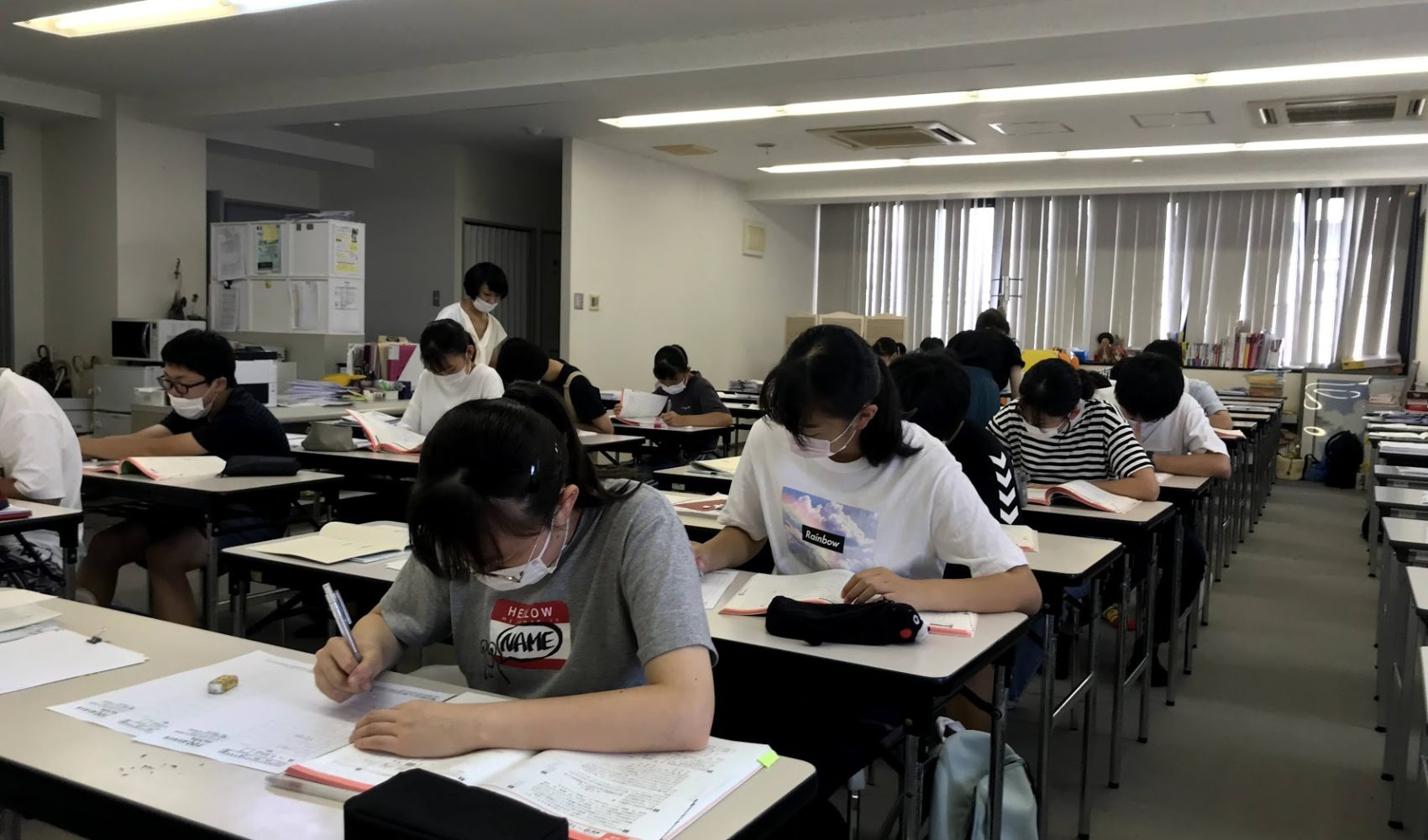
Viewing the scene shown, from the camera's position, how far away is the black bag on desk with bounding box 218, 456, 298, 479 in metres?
3.34

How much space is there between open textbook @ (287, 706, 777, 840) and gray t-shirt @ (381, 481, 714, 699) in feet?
0.56

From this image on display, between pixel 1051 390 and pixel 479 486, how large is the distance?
95.6 inches

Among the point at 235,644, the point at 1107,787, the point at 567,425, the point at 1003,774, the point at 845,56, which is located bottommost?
the point at 1107,787

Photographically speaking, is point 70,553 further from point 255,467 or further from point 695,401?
point 695,401

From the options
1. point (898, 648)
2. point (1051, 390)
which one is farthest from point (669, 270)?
point (898, 648)

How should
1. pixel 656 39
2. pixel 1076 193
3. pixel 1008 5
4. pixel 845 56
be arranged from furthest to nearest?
pixel 1076 193, pixel 656 39, pixel 845 56, pixel 1008 5

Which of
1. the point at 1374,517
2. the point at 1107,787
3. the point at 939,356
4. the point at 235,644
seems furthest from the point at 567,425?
the point at 1374,517

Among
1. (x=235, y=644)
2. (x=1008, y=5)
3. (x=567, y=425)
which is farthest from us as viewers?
(x=1008, y=5)

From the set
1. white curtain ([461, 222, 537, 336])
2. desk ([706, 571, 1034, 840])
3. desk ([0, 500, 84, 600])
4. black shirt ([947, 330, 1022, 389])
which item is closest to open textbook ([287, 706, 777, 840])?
desk ([706, 571, 1034, 840])

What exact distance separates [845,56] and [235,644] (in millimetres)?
4272

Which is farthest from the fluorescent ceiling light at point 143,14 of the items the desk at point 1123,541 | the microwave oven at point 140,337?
the desk at point 1123,541

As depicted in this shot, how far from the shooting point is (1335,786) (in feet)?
9.57

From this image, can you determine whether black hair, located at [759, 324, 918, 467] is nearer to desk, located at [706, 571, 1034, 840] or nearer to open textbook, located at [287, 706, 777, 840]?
desk, located at [706, 571, 1034, 840]

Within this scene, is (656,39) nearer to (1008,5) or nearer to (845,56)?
(845,56)
